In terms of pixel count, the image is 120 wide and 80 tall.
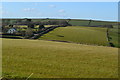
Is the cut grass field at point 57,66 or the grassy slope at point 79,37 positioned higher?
the cut grass field at point 57,66

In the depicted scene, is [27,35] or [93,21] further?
[93,21]

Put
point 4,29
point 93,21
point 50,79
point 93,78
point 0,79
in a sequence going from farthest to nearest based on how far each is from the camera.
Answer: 1. point 93,21
2. point 4,29
3. point 93,78
4. point 50,79
5. point 0,79

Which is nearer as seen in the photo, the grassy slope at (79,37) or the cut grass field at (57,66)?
the cut grass field at (57,66)

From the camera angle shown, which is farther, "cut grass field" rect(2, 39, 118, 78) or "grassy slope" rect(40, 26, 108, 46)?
"grassy slope" rect(40, 26, 108, 46)

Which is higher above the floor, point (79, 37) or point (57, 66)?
point (57, 66)

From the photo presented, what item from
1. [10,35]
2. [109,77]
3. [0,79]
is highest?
[0,79]

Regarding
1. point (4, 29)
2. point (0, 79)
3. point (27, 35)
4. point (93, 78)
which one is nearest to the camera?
point (0, 79)

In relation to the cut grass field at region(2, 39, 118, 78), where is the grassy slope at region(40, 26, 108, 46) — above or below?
below

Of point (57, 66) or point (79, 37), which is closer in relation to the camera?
point (57, 66)

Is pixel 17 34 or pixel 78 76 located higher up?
pixel 78 76

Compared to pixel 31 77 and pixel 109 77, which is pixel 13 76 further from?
pixel 109 77

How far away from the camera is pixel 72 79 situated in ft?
37.9

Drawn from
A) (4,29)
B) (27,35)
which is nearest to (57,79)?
(27,35)

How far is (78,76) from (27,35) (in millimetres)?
63999
